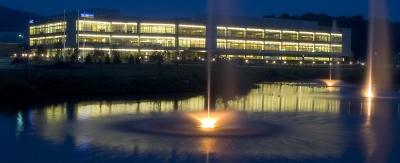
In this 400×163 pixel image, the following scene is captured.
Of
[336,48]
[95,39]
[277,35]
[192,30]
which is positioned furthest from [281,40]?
[95,39]

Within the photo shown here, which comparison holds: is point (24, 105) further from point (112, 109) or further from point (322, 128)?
point (322, 128)

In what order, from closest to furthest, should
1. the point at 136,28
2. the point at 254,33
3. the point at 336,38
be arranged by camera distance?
the point at 136,28 < the point at 254,33 < the point at 336,38

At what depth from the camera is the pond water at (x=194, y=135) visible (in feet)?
58.4

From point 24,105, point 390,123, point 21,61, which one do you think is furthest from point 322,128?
point 21,61

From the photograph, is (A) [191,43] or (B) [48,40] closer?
(B) [48,40]

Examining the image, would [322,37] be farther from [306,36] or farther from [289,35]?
[289,35]

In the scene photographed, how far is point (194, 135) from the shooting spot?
21.9m

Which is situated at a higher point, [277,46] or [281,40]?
[281,40]

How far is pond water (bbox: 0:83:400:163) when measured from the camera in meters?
17.8

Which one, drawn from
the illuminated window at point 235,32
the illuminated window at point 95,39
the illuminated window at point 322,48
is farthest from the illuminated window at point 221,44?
the illuminated window at point 322,48

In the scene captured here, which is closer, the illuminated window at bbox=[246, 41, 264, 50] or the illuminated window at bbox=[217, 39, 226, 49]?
the illuminated window at bbox=[217, 39, 226, 49]

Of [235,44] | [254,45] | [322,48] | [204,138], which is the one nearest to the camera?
[204,138]

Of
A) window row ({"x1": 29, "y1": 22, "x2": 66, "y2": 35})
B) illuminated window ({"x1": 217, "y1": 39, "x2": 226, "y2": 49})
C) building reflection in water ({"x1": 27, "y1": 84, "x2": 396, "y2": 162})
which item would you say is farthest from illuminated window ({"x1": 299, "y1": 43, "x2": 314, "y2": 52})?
Answer: building reflection in water ({"x1": 27, "y1": 84, "x2": 396, "y2": 162})

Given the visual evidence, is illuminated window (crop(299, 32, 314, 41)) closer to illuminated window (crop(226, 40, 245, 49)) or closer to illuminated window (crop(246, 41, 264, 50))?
illuminated window (crop(246, 41, 264, 50))
